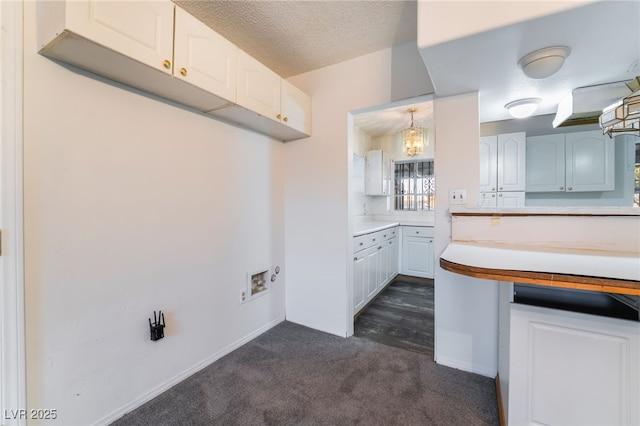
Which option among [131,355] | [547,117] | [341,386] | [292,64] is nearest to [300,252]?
[341,386]

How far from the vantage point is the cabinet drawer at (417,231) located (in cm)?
398

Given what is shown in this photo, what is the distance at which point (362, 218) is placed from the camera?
177 inches

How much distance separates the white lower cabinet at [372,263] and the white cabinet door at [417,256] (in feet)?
0.60

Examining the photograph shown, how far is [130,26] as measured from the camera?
1194 mm

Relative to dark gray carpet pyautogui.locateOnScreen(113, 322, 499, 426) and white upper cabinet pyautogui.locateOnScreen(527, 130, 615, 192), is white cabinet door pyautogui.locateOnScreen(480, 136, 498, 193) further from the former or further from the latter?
dark gray carpet pyautogui.locateOnScreen(113, 322, 499, 426)

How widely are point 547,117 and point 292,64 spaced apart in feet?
9.93

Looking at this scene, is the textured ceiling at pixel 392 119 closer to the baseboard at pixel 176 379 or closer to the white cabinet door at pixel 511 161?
the white cabinet door at pixel 511 161

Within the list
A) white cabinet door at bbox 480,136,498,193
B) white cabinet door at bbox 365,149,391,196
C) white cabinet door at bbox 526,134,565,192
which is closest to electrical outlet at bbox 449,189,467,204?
white cabinet door at bbox 480,136,498,193

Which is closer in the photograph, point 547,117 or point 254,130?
point 254,130

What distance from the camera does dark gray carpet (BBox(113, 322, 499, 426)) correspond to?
1.44m

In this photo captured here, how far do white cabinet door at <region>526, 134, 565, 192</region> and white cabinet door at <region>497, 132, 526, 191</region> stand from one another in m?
0.30

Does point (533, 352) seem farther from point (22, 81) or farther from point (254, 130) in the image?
point (22, 81)

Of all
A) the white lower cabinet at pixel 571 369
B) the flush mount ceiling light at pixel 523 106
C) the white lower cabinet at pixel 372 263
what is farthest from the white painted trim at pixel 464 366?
the flush mount ceiling light at pixel 523 106

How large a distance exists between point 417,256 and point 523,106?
2664 mm
